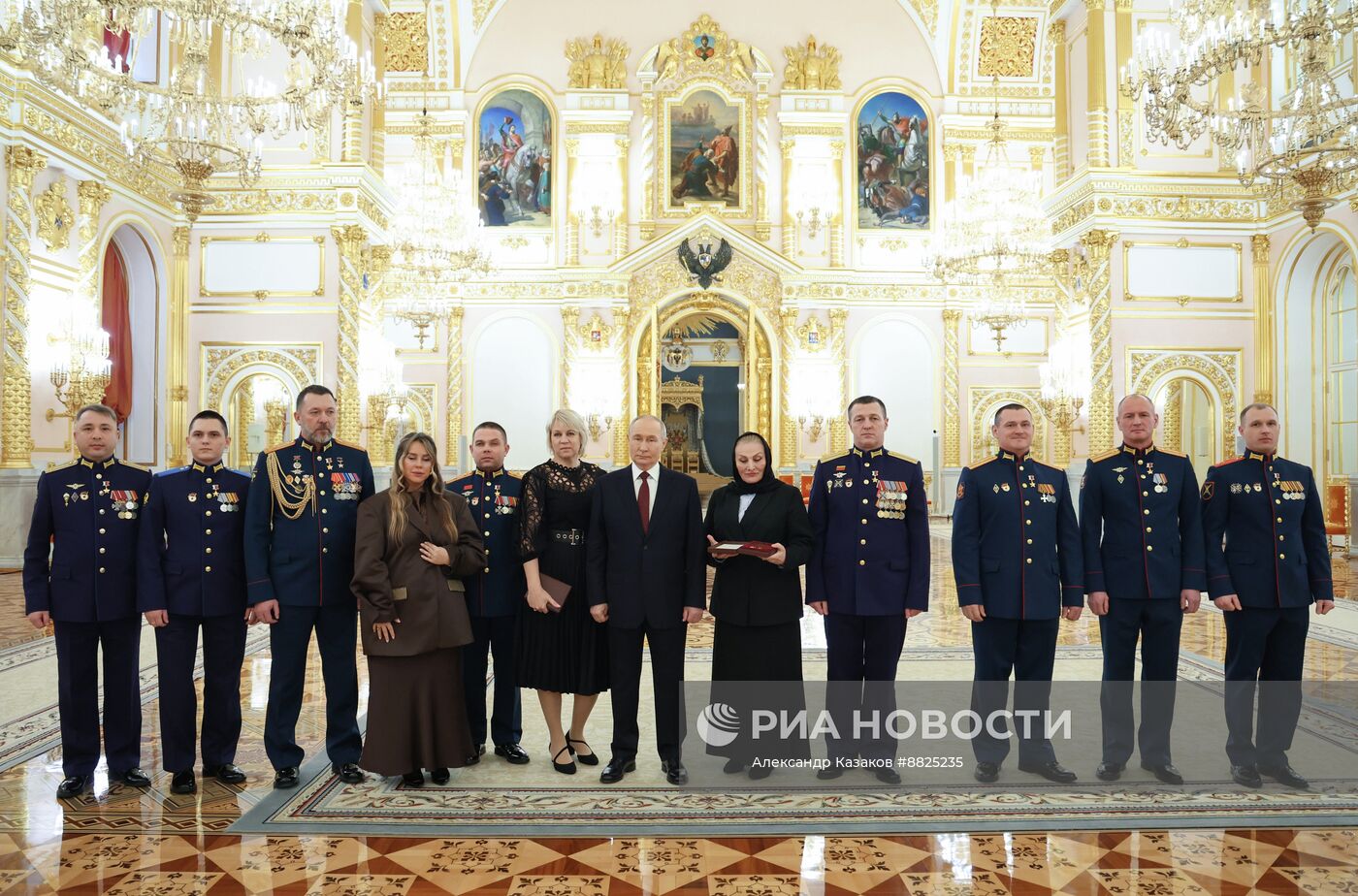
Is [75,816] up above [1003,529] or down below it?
below

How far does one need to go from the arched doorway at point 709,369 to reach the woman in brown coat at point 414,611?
16.3 meters

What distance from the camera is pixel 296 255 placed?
48.1 feet

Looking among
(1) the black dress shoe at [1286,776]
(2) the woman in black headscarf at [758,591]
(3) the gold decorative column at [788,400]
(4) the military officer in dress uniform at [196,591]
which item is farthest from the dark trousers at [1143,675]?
(3) the gold decorative column at [788,400]

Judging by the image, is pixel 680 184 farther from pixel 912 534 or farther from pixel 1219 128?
pixel 912 534

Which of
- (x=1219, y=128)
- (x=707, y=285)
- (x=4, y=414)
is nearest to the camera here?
(x=1219, y=128)

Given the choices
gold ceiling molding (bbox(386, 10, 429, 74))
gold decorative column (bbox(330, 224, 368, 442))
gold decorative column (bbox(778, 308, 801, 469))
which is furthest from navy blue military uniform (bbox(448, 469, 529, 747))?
gold ceiling molding (bbox(386, 10, 429, 74))

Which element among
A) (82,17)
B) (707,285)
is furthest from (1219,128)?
(707,285)

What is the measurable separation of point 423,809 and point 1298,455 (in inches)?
574

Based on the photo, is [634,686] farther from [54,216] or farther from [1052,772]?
[54,216]

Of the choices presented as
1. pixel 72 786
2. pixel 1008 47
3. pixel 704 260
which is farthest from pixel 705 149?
pixel 72 786

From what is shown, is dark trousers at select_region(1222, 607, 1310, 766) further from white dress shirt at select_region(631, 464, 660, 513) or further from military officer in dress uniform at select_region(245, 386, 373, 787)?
military officer in dress uniform at select_region(245, 386, 373, 787)

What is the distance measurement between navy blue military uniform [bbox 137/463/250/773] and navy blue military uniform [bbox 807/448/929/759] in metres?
2.67

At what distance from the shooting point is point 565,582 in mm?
4516

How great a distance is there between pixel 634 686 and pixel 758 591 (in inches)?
28.8
